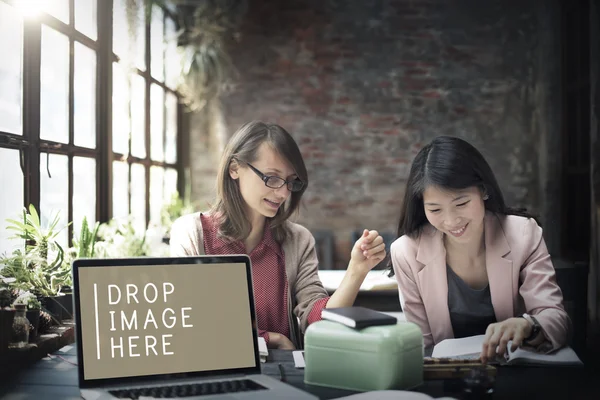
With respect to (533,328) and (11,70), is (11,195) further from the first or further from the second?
(533,328)

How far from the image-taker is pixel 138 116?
4547 millimetres

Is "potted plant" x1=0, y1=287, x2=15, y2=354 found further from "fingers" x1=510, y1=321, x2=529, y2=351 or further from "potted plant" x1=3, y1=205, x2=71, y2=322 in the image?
"fingers" x1=510, y1=321, x2=529, y2=351

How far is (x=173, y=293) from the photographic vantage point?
1.55 meters

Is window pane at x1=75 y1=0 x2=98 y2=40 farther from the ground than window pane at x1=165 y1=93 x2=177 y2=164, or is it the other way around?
window pane at x1=75 y1=0 x2=98 y2=40

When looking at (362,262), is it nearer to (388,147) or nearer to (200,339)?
(200,339)

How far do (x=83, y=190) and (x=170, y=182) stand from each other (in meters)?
2.05

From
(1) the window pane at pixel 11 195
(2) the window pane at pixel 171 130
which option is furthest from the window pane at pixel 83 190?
(2) the window pane at pixel 171 130

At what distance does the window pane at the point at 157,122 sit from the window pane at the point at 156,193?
4.4 inches

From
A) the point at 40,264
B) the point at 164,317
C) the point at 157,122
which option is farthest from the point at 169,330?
the point at 157,122

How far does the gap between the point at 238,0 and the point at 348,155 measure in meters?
1.78

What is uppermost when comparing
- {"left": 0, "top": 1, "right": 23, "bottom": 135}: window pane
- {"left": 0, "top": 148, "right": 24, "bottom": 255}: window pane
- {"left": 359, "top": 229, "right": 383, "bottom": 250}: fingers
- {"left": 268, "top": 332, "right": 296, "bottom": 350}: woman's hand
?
{"left": 0, "top": 1, "right": 23, "bottom": 135}: window pane

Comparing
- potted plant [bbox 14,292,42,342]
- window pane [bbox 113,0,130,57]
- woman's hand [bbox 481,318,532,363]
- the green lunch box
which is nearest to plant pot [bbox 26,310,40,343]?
potted plant [bbox 14,292,42,342]

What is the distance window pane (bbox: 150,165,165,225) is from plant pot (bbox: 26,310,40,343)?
115 inches

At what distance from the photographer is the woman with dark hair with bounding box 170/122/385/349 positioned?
2201 mm
